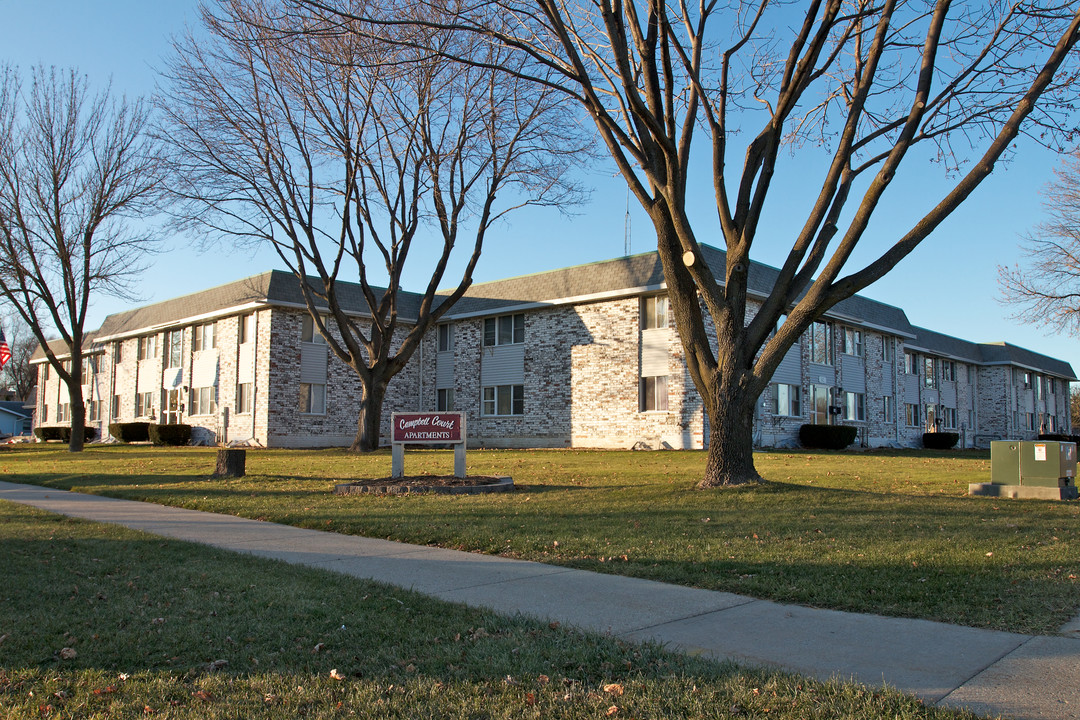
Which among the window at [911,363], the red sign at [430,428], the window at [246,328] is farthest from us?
the window at [911,363]

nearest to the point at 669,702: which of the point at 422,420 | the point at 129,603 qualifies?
the point at 129,603

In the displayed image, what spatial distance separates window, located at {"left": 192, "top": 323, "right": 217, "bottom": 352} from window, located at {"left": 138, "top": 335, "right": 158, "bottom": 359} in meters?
4.67

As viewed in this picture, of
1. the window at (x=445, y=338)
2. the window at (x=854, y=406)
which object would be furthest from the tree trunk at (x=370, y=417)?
the window at (x=854, y=406)

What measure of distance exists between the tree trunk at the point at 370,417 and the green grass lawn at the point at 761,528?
9.31m

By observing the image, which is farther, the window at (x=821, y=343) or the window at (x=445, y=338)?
the window at (x=445, y=338)

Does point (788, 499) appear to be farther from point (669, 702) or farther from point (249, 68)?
point (249, 68)

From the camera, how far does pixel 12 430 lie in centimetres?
6906

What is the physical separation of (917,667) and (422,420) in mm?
10473

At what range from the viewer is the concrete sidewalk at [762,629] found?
403 cm

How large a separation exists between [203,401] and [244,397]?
3689 mm

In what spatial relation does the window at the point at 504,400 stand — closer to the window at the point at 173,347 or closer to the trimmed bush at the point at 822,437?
the trimmed bush at the point at 822,437

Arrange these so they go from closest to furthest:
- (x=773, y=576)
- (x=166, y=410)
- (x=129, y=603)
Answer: (x=129, y=603)
(x=773, y=576)
(x=166, y=410)

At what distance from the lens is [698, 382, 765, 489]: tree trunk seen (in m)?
12.2

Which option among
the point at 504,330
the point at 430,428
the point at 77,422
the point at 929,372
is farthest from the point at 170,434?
the point at 929,372
